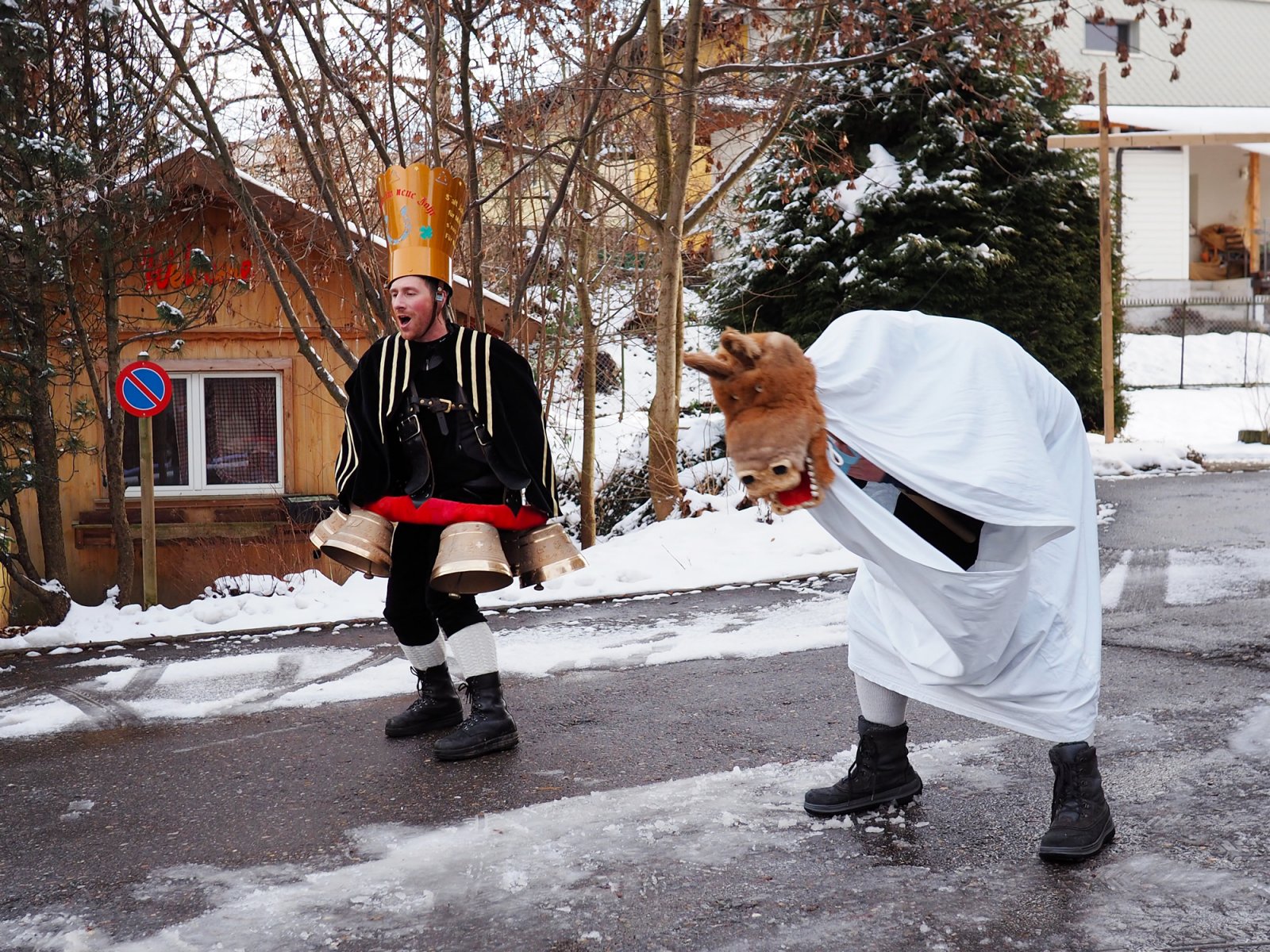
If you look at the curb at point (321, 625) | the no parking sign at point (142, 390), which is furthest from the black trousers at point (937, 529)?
the no parking sign at point (142, 390)

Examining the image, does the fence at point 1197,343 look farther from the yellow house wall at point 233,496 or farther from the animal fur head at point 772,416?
the animal fur head at point 772,416

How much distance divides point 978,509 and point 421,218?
2.67 m

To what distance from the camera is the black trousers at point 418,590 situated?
466 cm

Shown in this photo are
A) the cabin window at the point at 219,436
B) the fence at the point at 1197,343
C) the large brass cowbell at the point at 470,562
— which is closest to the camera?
the large brass cowbell at the point at 470,562

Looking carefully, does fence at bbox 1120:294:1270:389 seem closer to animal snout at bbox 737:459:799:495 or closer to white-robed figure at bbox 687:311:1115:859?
white-robed figure at bbox 687:311:1115:859

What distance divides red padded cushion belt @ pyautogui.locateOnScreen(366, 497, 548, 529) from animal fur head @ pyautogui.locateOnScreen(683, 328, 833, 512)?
5.46ft

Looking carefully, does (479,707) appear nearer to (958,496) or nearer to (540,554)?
(540,554)

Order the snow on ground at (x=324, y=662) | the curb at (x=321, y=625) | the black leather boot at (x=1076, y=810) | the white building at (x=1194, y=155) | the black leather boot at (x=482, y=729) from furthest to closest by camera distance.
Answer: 1. the white building at (x=1194, y=155)
2. the curb at (x=321, y=625)
3. the snow on ground at (x=324, y=662)
4. the black leather boot at (x=482, y=729)
5. the black leather boot at (x=1076, y=810)

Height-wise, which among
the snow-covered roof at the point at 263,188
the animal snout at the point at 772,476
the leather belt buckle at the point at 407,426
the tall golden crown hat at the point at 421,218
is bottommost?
the animal snout at the point at 772,476

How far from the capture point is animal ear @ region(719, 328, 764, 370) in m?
2.96

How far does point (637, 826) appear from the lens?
3.69 m

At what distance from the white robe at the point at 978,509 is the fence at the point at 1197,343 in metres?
18.0

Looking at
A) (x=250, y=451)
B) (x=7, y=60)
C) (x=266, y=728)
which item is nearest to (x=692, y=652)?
(x=266, y=728)

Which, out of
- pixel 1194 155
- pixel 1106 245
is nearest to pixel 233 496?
pixel 1106 245
